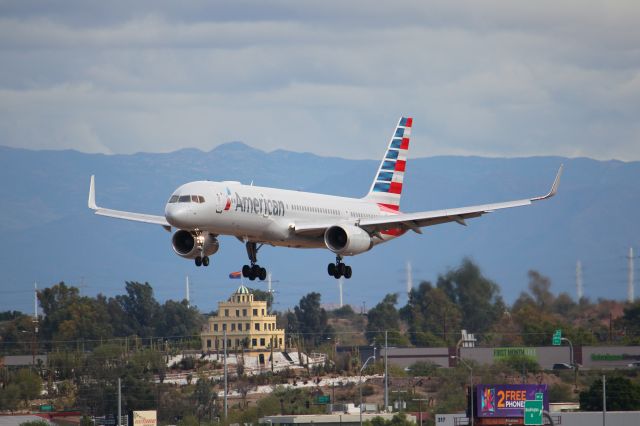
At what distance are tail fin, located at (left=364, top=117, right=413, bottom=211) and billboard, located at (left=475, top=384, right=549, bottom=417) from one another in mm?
15336

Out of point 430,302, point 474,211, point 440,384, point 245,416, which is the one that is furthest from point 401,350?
point 474,211

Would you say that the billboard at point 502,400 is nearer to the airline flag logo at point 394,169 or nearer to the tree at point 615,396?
the airline flag logo at point 394,169

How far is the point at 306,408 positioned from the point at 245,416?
9955 millimetres

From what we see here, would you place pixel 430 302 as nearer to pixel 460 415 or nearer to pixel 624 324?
pixel 624 324

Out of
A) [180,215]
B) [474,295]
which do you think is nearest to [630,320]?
[474,295]

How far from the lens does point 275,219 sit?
246 ft

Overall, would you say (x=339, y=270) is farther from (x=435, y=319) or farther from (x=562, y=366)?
(x=435, y=319)

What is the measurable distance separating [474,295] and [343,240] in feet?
338

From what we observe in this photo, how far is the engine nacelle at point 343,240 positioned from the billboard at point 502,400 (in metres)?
23.7

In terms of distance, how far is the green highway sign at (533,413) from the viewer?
313 ft

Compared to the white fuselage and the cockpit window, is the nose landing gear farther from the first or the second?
the cockpit window

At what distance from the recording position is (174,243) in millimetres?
75375

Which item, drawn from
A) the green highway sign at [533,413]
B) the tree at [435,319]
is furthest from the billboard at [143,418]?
the tree at [435,319]

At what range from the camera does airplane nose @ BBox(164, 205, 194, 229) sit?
229 ft
